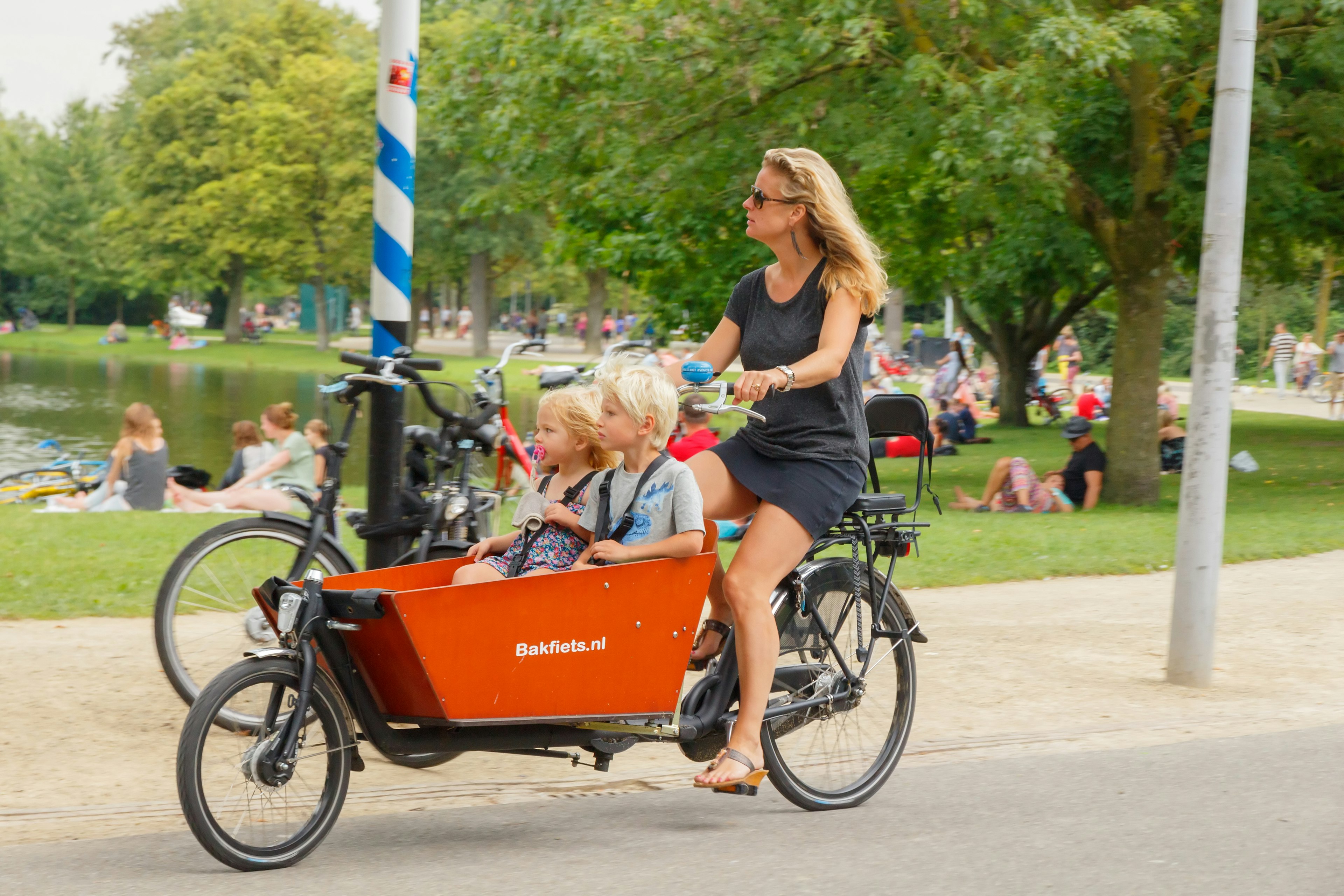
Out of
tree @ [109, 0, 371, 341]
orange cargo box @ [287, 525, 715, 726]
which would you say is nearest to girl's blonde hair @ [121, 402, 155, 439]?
orange cargo box @ [287, 525, 715, 726]

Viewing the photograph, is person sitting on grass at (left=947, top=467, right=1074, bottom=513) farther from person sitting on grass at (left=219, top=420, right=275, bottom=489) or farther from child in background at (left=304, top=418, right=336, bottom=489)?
person sitting on grass at (left=219, top=420, right=275, bottom=489)

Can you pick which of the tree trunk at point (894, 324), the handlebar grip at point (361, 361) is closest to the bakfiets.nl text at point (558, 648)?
the handlebar grip at point (361, 361)

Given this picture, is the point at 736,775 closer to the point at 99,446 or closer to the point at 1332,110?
the point at 1332,110

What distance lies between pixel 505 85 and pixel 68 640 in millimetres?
9418

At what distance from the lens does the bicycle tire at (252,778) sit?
374 cm

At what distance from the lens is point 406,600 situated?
3.88 meters

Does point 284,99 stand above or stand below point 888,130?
above

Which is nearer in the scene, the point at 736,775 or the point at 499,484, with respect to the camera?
the point at 736,775

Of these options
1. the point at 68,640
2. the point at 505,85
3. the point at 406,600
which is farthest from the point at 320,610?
the point at 505,85

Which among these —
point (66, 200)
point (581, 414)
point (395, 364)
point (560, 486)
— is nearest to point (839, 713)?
point (560, 486)

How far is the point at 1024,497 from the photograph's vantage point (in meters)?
14.3

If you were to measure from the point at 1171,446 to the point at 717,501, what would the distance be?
48.2ft

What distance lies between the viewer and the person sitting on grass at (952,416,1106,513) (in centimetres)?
1438

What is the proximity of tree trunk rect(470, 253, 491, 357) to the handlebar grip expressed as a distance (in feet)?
147
